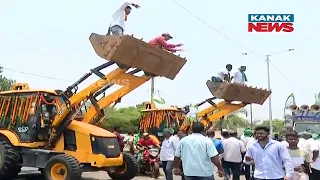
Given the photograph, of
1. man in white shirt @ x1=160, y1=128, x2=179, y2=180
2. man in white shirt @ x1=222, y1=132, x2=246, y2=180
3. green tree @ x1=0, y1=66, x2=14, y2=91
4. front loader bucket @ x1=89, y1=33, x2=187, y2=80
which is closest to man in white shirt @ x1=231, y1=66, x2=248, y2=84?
front loader bucket @ x1=89, y1=33, x2=187, y2=80

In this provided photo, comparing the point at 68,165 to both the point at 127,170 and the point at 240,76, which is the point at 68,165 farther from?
the point at 240,76

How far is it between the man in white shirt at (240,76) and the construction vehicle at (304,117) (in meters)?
3.04

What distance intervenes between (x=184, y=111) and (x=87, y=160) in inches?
284

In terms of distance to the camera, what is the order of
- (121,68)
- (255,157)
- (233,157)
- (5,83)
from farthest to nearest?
(5,83)
(121,68)
(233,157)
(255,157)

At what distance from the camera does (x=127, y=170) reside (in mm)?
11930

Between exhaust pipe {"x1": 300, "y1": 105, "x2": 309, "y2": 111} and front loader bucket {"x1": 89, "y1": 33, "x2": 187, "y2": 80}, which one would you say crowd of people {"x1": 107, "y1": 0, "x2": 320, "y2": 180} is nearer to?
front loader bucket {"x1": 89, "y1": 33, "x2": 187, "y2": 80}

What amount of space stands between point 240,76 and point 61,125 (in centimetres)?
805

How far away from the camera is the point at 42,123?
11.2 metres

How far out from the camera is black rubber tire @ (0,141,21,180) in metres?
10.8

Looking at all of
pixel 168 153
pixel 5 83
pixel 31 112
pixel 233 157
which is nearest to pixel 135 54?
pixel 168 153

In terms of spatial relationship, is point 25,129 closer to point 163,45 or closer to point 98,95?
point 98,95

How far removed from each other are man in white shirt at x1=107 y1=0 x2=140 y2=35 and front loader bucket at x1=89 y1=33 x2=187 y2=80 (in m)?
0.46

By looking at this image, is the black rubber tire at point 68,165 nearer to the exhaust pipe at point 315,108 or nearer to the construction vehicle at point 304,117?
the construction vehicle at point 304,117

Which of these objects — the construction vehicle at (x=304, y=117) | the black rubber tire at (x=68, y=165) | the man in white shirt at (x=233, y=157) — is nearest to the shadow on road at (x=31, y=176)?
the black rubber tire at (x=68, y=165)
